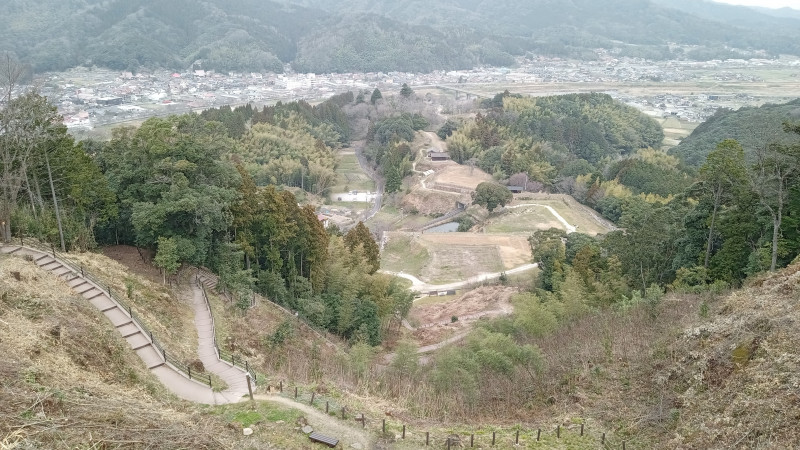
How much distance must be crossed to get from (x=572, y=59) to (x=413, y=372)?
183224 mm

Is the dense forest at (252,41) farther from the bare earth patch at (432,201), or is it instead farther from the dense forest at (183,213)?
the dense forest at (183,213)

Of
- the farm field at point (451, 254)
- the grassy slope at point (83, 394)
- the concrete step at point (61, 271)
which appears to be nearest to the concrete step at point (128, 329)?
the grassy slope at point (83, 394)

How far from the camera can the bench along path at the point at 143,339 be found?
1209cm

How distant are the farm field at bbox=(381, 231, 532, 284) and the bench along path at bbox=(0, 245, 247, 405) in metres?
24.1

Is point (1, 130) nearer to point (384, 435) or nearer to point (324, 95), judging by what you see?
point (384, 435)

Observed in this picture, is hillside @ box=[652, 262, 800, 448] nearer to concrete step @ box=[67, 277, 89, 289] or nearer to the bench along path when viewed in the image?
the bench along path

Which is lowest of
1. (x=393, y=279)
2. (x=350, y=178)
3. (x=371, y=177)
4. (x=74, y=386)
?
(x=371, y=177)

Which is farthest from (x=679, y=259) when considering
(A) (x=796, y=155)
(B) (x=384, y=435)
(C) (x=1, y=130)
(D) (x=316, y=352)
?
(C) (x=1, y=130)

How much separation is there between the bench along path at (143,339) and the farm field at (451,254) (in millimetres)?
24126

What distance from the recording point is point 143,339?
1339cm

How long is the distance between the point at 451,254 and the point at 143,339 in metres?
29.6

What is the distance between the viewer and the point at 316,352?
17672mm

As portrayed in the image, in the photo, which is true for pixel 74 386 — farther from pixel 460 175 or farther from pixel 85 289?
pixel 460 175

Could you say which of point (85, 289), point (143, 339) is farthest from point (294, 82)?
point (143, 339)
